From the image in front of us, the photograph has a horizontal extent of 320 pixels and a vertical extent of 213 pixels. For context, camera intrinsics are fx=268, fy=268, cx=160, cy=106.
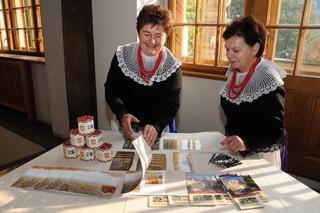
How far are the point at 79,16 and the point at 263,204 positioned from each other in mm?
2261

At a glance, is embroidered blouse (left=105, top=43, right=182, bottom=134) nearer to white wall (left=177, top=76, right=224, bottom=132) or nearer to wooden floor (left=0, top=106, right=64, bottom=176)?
white wall (left=177, top=76, right=224, bottom=132)

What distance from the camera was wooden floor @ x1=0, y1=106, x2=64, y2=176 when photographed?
3.47 m

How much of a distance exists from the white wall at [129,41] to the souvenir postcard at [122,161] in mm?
1298

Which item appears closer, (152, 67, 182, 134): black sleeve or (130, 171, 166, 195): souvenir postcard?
(130, 171, 166, 195): souvenir postcard

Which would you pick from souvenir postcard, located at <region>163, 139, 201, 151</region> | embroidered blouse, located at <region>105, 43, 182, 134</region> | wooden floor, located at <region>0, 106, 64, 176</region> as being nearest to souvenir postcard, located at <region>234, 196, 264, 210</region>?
Answer: souvenir postcard, located at <region>163, 139, 201, 151</region>

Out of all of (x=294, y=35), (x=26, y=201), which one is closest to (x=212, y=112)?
→ (x=294, y=35)

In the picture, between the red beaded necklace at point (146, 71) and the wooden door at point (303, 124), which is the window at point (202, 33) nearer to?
the wooden door at point (303, 124)

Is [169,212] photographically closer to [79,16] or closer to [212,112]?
[212,112]

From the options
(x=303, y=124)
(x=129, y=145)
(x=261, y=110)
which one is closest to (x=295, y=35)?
(x=303, y=124)

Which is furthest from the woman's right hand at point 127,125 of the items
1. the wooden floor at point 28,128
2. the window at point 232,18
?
the wooden floor at point 28,128

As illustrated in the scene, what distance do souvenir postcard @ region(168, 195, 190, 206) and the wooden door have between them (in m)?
1.48

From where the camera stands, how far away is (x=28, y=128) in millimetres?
3918

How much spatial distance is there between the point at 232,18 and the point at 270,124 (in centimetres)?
130

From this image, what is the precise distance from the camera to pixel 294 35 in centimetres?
203
